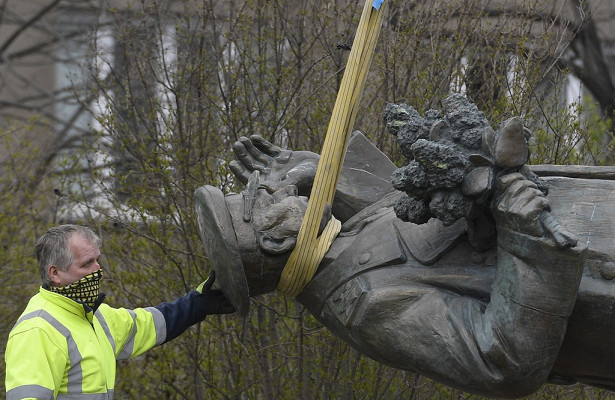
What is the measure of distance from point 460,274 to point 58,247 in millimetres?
1311

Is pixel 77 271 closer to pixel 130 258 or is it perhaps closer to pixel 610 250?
pixel 610 250

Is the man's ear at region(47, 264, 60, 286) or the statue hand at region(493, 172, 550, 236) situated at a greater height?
the statue hand at region(493, 172, 550, 236)

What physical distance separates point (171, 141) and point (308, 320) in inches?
57.6

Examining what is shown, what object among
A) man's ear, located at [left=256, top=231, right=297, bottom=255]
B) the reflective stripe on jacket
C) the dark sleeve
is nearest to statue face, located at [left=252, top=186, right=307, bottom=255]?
man's ear, located at [left=256, top=231, right=297, bottom=255]

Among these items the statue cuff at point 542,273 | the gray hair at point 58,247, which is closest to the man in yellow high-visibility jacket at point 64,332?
the gray hair at point 58,247

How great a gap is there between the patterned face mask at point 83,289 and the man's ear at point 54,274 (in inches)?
0.8

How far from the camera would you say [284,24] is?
6.85 m

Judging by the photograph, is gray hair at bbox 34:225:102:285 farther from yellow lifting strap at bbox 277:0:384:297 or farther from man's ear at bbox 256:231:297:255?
yellow lifting strap at bbox 277:0:384:297

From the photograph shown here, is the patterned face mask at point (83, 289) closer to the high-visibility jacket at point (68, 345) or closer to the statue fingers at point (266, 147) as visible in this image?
the high-visibility jacket at point (68, 345)

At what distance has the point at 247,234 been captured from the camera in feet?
10.6

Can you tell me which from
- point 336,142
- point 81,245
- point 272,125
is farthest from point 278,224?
point 272,125

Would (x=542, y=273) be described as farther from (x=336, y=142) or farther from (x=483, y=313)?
(x=336, y=142)

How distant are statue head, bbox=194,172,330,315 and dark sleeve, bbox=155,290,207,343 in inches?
15.8

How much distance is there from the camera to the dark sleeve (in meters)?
3.71
